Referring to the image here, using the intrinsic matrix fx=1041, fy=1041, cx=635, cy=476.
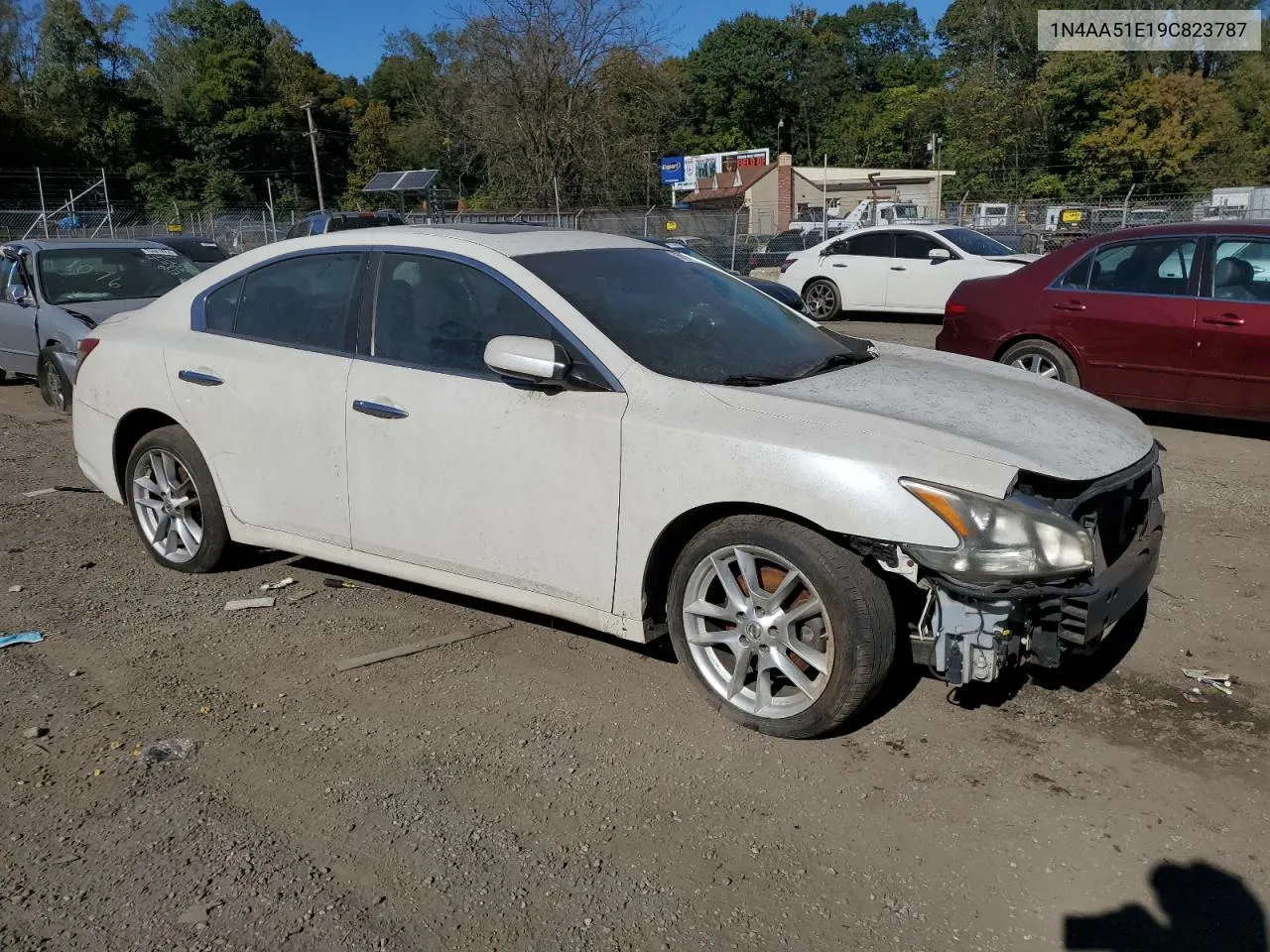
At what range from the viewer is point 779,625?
131 inches

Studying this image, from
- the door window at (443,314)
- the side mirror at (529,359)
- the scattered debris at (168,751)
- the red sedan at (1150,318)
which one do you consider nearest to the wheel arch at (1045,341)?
the red sedan at (1150,318)

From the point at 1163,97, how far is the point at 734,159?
29186 millimetres

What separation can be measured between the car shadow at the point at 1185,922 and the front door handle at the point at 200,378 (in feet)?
12.7

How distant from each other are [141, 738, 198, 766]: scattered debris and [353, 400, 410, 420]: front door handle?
1362 millimetres

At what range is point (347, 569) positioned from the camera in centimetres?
521

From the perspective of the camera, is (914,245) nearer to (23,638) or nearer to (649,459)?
(649,459)

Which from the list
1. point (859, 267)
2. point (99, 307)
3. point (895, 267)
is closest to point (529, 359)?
point (99, 307)

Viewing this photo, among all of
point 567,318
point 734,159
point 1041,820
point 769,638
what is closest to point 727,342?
point 567,318

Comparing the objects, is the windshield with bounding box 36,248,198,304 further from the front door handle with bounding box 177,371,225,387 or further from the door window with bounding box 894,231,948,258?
the door window with bounding box 894,231,948,258

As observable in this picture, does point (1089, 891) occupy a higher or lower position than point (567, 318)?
lower

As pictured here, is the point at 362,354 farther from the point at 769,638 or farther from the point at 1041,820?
the point at 1041,820

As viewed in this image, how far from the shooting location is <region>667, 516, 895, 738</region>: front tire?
317 centimetres

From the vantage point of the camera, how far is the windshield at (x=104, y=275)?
9.66m

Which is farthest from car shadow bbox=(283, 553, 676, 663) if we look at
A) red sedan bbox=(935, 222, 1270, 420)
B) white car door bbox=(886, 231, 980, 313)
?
white car door bbox=(886, 231, 980, 313)
